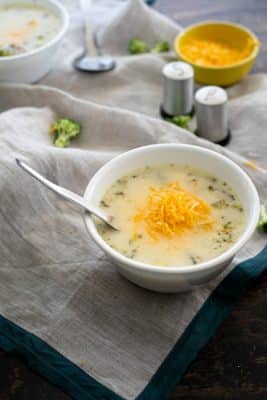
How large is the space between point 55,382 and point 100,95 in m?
1.56

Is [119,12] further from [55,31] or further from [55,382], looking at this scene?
[55,382]

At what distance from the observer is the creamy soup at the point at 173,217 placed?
1.77m

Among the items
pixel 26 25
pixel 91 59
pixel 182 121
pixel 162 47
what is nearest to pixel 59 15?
pixel 26 25

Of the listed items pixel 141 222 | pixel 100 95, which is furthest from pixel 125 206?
pixel 100 95

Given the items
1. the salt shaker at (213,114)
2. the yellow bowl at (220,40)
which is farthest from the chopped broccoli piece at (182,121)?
the yellow bowl at (220,40)

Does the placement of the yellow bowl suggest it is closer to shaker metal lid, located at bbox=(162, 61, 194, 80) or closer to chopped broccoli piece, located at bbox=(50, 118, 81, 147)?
shaker metal lid, located at bbox=(162, 61, 194, 80)

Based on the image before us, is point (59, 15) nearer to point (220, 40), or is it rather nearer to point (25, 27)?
point (25, 27)

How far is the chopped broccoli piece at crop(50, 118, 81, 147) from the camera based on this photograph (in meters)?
2.44

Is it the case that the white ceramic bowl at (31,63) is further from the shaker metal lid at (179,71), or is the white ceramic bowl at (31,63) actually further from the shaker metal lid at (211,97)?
the shaker metal lid at (211,97)

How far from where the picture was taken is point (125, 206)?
6.30 feet

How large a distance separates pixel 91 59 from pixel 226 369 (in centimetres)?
184

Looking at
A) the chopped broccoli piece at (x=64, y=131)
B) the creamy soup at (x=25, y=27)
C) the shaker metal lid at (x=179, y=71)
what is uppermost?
the creamy soup at (x=25, y=27)

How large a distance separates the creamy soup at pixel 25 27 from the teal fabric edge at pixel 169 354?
1.51 m

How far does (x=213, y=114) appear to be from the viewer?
8.13 ft
